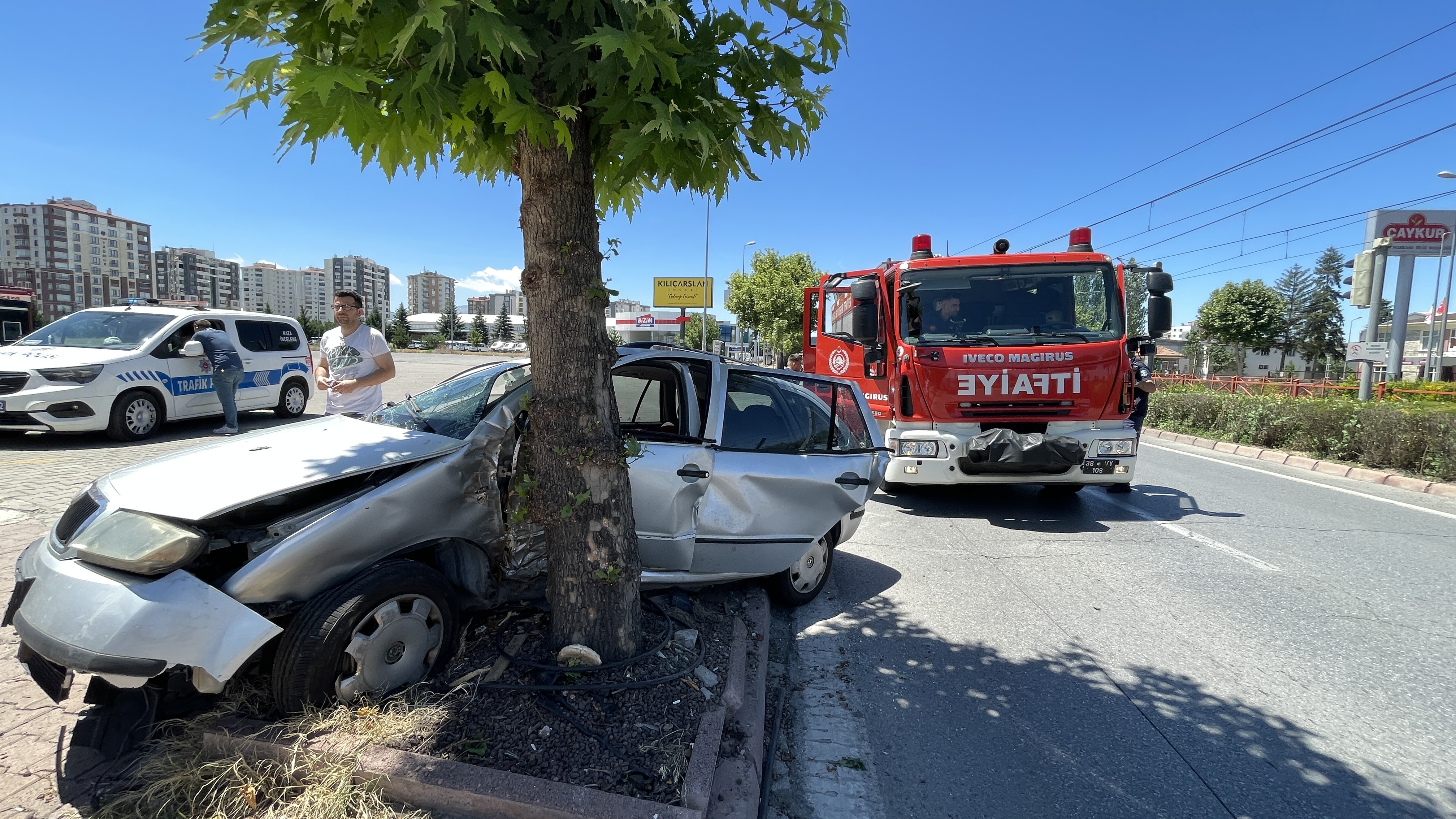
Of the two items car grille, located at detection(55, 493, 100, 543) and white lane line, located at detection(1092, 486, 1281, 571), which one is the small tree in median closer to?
car grille, located at detection(55, 493, 100, 543)

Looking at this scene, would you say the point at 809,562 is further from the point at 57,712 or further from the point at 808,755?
the point at 57,712

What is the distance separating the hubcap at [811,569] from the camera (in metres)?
4.30

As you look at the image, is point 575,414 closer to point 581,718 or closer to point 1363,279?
point 581,718

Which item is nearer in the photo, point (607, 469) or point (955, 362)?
point (607, 469)

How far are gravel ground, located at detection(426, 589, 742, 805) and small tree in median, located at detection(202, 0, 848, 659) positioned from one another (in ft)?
0.72

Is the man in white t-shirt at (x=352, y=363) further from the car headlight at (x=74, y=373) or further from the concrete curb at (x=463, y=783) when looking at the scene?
the car headlight at (x=74, y=373)

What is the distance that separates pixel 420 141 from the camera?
2.37 m

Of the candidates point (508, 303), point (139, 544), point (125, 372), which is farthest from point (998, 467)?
point (508, 303)

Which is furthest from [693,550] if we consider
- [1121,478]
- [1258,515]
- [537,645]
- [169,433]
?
[169,433]

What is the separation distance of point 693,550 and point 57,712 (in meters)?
2.75

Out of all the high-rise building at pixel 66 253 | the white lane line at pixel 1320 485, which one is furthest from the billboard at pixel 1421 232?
the high-rise building at pixel 66 253

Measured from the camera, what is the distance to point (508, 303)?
490 feet

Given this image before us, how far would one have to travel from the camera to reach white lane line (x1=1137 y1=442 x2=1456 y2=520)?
7.15 m

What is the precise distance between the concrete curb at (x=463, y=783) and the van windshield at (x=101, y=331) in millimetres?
9109
